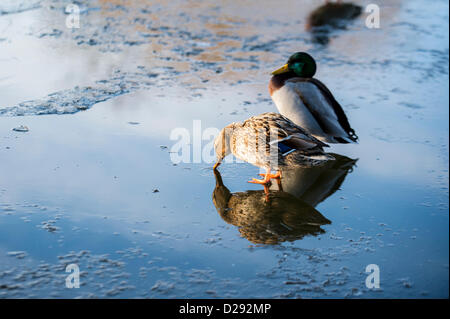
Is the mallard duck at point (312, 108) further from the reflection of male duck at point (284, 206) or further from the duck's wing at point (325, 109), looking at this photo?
the reflection of male duck at point (284, 206)

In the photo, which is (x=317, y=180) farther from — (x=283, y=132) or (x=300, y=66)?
(x=300, y=66)

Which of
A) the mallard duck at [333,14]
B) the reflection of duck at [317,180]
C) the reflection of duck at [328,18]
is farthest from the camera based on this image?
the mallard duck at [333,14]

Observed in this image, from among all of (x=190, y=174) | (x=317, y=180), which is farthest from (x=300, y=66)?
(x=190, y=174)

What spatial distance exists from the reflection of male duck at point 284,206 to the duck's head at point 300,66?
1329mm

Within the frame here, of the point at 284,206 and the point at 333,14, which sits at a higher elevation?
the point at 333,14

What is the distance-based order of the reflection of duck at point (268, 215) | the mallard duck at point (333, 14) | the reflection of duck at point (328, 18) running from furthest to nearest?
1. the mallard duck at point (333, 14)
2. the reflection of duck at point (328, 18)
3. the reflection of duck at point (268, 215)

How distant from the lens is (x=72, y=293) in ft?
8.41

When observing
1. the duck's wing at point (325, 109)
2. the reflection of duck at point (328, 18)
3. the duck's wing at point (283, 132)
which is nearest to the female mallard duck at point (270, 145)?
the duck's wing at point (283, 132)

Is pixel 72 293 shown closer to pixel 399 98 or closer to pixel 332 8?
pixel 399 98

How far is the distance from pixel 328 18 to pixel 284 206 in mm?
6350

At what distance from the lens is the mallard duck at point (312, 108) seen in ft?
15.1

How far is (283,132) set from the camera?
3.83 m

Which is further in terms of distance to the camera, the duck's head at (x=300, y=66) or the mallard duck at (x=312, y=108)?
the duck's head at (x=300, y=66)

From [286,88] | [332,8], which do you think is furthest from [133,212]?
[332,8]
